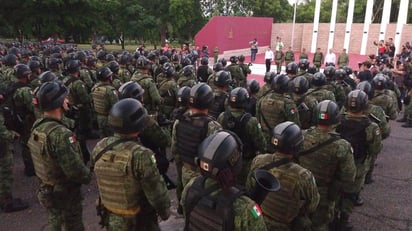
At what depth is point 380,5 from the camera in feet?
159

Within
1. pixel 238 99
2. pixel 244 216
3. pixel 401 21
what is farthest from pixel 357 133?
pixel 401 21

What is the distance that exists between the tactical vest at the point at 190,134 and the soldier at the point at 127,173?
1.02 m

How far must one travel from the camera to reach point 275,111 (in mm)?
6102

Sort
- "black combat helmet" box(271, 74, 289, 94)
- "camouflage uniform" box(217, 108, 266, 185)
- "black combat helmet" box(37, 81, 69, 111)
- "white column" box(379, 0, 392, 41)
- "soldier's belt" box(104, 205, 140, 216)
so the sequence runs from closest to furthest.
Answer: "soldier's belt" box(104, 205, 140, 216) < "black combat helmet" box(37, 81, 69, 111) < "camouflage uniform" box(217, 108, 266, 185) < "black combat helmet" box(271, 74, 289, 94) < "white column" box(379, 0, 392, 41)

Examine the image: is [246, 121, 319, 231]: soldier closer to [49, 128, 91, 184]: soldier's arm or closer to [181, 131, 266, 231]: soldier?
[181, 131, 266, 231]: soldier

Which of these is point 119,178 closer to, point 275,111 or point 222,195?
point 222,195

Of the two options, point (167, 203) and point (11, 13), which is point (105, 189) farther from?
point (11, 13)

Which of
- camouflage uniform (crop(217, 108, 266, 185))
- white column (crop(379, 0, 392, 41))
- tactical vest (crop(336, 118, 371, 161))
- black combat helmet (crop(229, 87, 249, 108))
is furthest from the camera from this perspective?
white column (crop(379, 0, 392, 41))

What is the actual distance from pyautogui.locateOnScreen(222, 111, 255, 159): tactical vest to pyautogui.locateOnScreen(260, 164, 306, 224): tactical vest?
1.45m

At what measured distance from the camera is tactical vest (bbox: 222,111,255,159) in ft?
15.6

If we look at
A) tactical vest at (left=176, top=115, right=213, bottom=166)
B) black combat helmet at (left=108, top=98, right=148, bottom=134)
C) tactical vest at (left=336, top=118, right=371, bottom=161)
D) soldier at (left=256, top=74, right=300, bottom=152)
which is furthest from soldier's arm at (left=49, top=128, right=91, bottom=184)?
tactical vest at (left=336, top=118, right=371, bottom=161)

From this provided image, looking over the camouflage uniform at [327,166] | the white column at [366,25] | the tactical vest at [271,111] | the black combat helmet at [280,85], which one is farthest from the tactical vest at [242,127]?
the white column at [366,25]

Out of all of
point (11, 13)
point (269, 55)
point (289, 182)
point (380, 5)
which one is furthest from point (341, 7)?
point (289, 182)

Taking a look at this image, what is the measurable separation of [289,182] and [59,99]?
252 centimetres
